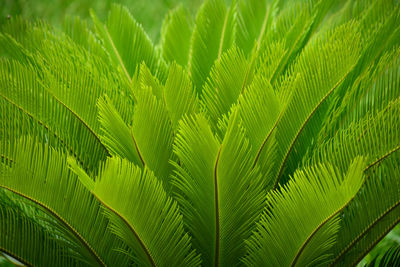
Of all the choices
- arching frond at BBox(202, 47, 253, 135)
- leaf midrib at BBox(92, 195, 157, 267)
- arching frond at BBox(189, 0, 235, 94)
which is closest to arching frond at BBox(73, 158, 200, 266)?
leaf midrib at BBox(92, 195, 157, 267)

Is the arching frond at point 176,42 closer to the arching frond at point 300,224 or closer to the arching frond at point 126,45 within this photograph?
the arching frond at point 126,45

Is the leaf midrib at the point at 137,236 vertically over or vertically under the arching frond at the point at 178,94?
under

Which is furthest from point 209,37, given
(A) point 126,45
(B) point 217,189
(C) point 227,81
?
(B) point 217,189

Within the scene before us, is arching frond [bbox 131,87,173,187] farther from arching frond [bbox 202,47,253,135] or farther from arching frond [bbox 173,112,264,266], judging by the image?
arching frond [bbox 202,47,253,135]

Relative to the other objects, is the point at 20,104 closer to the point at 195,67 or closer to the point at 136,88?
the point at 136,88

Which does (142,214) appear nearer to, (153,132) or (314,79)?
(153,132)

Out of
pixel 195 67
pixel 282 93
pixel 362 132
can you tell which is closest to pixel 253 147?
pixel 282 93

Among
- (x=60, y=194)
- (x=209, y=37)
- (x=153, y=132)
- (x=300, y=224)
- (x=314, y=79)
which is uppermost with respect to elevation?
(x=209, y=37)

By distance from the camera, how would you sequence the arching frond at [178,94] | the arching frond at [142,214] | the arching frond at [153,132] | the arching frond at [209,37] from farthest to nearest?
1. the arching frond at [209,37]
2. the arching frond at [178,94]
3. the arching frond at [153,132]
4. the arching frond at [142,214]

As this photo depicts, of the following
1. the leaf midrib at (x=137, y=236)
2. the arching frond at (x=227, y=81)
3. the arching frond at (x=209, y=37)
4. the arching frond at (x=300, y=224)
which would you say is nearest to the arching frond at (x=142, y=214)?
the leaf midrib at (x=137, y=236)
